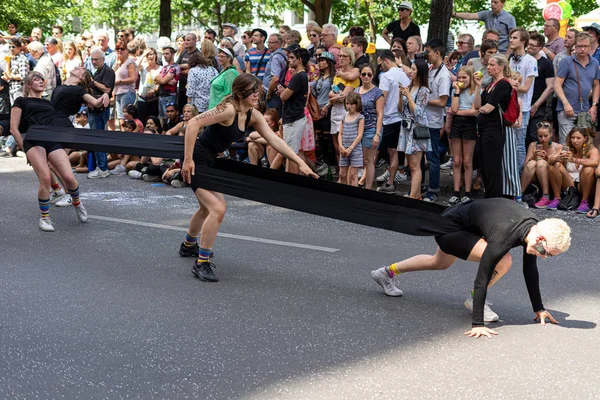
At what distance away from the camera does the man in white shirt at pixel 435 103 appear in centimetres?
1200

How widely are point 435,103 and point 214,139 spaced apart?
524 cm

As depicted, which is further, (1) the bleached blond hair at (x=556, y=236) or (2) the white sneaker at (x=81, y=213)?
(2) the white sneaker at (x=81, y=213)

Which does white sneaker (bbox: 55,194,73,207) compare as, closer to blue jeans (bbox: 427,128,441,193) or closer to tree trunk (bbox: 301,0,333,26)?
blue jeans (bbox: 427,128,441,193)

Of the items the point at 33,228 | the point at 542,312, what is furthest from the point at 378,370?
the point at 33,228

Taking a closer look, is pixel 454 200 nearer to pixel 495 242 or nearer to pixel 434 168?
pixel 434 168

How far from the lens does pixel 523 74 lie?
12.1m

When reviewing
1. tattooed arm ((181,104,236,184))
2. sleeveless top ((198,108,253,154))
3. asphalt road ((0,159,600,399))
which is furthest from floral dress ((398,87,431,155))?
tattooed arm ((181,104,236,184))

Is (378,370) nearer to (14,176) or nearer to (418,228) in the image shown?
(418,228)

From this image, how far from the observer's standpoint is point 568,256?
881cm

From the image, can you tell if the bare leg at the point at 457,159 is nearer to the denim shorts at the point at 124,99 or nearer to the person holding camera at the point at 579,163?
the person holding camera at the point at 579,163

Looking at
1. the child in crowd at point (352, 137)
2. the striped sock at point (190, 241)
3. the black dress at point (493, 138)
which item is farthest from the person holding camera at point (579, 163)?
the striped sock at point (190, 241)

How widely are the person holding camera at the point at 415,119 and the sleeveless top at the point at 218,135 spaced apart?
4731 mm

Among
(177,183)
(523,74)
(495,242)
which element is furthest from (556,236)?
(177,183)

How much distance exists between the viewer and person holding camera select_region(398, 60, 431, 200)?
468 inches
